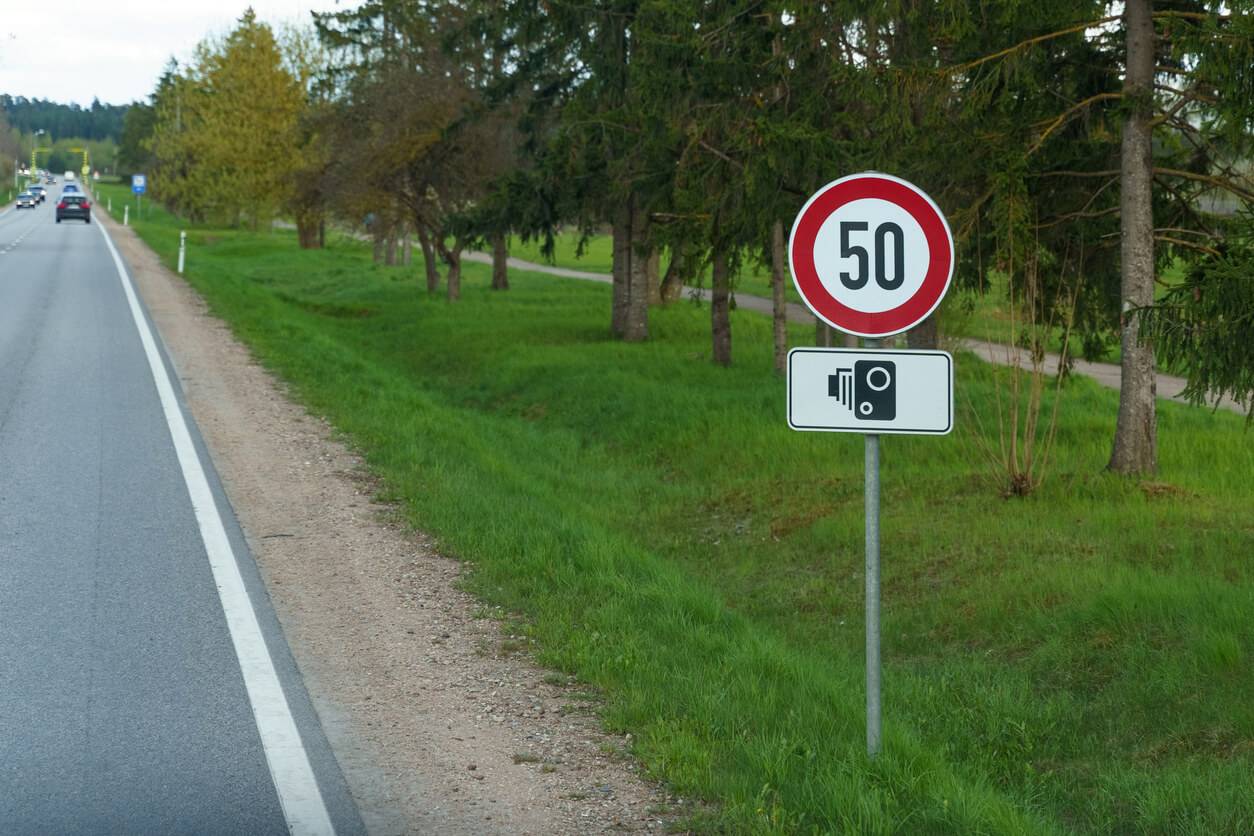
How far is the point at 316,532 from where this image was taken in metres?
9.42

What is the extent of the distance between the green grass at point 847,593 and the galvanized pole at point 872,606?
0.43ft

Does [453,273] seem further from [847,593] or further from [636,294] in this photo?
[847,593]

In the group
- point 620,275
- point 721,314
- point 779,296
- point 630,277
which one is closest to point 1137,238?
point 779,296

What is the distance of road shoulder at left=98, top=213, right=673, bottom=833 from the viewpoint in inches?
201

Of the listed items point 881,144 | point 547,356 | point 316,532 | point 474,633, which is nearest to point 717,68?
point 881,144

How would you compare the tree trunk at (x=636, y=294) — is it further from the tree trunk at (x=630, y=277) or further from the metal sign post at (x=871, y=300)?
the metal sign post at (x=871, y=300)

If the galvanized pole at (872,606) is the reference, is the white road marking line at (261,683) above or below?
below

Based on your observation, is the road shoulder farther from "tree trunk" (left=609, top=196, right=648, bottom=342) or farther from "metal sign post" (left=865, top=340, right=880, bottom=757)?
"tree trunk" (left=609, top=196, right=648, bottom=342)

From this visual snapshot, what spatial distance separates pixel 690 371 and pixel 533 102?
9.20 meters

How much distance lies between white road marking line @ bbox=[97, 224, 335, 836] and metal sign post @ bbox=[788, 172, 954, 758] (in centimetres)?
228

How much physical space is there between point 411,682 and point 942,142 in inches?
343

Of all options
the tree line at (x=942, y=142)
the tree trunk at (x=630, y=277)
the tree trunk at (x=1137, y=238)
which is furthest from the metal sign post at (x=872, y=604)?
the tree trunk at (x=630, y=277)

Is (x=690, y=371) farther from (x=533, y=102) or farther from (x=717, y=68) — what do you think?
(x=533, y=102)

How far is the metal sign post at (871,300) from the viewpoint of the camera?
527 cm
